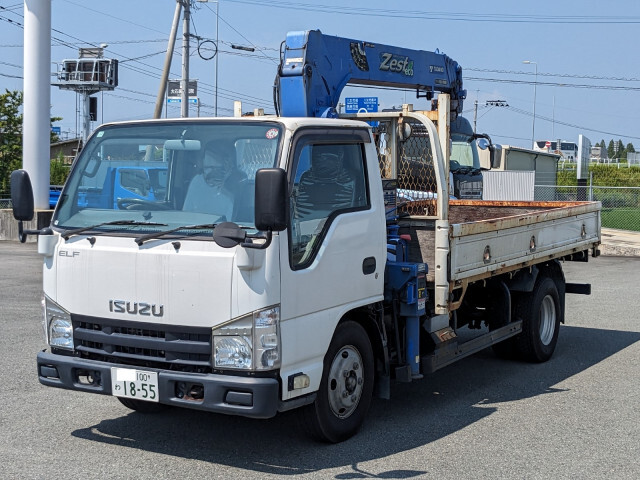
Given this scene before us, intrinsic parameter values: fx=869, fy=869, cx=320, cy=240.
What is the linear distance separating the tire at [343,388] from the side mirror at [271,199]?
3.99ft

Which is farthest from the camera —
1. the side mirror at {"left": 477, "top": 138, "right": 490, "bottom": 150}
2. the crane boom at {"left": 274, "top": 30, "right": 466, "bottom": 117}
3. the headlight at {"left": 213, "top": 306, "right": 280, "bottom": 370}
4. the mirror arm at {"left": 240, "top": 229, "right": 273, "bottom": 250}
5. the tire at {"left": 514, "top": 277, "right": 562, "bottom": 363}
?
the side mirror at {"left": 477, "top": 138, "right": 490, "bottom": 150}

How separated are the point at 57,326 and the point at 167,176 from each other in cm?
126

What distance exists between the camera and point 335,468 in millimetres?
5625

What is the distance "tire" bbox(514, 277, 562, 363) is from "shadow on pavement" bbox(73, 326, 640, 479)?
0.34 m

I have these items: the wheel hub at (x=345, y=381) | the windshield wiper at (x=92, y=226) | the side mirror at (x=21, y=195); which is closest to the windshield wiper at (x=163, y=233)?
the windshield wiper at (x=92, y=226)

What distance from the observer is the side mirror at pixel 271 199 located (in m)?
5.01

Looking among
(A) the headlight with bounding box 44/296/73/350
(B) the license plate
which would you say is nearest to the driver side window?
(B) the license plate

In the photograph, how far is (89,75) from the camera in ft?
178

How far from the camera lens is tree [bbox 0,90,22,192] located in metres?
34.2

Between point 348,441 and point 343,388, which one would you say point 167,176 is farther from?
point 348,441

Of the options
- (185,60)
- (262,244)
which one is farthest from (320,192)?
(185,60)

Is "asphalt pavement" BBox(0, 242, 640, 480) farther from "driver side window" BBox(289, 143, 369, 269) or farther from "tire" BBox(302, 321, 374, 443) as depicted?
"driver side window" BBox(289, 143, 369, 269)

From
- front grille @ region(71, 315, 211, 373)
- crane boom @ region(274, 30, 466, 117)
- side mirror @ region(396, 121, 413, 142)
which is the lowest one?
front grille @ region(71, 315, 211, 373)

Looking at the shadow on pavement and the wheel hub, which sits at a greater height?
the wheel hub
